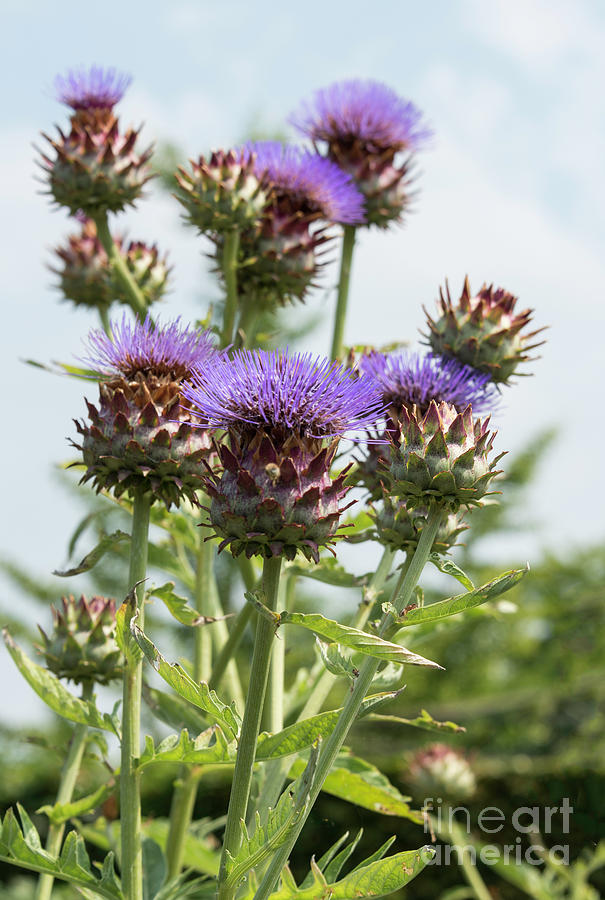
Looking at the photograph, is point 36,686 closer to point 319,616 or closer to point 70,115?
point 319,616

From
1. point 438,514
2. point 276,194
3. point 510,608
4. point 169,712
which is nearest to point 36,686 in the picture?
point 169,712

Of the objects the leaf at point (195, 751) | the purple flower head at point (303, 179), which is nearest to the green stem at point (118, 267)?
the purple flower head at point (303, 179)

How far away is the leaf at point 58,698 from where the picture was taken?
1816mm

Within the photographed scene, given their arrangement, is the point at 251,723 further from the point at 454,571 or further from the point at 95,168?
the point at 95,168

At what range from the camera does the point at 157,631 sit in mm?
10258

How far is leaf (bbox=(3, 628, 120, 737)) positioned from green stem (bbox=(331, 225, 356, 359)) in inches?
44.6

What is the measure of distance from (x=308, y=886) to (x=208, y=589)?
0.90 meters

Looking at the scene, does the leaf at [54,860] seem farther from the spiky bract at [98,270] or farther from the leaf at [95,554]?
the spiky bract at [98,270]

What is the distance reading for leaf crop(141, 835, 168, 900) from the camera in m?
2.16

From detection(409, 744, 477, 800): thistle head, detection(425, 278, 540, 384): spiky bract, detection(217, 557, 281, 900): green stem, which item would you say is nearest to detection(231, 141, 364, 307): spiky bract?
detection(425, 278, 540, 384): spiky bract

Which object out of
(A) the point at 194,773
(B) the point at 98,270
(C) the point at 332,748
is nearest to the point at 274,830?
(C) the point at 332,748

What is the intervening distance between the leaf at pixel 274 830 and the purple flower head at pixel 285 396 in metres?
0.52

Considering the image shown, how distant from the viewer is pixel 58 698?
186 centimetres

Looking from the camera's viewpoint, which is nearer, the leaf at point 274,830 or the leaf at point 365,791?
the leaf at point 274,830
